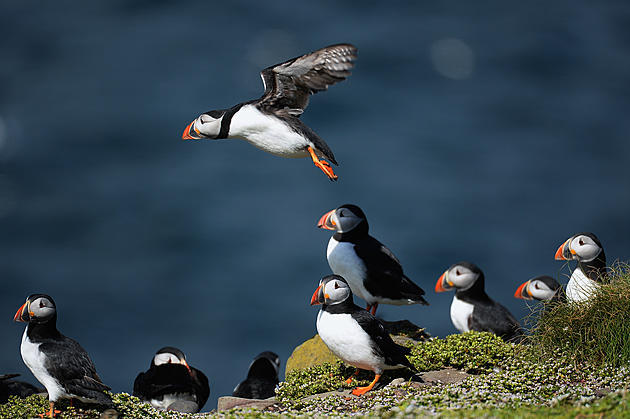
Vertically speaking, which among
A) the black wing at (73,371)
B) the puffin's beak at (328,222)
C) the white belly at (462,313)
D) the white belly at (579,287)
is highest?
the puffin's beak at (328,222)

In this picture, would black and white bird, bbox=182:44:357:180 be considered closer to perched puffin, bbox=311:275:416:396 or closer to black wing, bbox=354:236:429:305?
perched puffin, bbox=311:275:416:396

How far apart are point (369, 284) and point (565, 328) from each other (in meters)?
2.51

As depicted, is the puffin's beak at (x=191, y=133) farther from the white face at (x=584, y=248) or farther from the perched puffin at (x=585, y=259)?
the white face at (x=584, y=248)

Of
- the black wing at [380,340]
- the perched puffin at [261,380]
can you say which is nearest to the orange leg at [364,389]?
the black wing at [380,340]

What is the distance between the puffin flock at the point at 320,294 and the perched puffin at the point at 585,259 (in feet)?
0.04

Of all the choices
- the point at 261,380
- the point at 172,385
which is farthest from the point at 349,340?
the point at 261,380

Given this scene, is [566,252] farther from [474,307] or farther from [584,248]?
[474,307]

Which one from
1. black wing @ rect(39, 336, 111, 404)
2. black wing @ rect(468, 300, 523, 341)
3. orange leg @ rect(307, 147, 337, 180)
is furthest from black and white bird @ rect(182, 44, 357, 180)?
black wing @ rect(468, 300, 523, 341)

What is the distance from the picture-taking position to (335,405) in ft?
26.3

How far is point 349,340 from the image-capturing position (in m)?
8.02

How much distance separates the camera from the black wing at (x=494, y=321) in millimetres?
10781

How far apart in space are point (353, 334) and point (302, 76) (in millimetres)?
2954

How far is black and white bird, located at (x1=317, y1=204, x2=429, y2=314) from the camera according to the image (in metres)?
10.2

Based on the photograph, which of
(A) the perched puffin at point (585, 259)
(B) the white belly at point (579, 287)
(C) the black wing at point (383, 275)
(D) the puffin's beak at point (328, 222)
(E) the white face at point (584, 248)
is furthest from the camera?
(D) the puffin's beak at point (328, 222)
